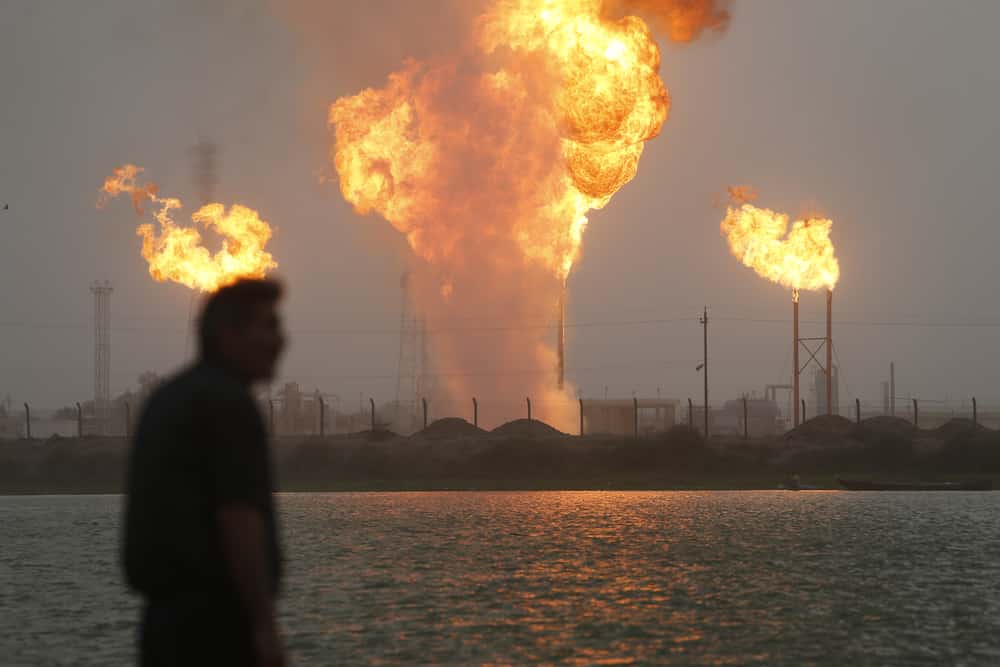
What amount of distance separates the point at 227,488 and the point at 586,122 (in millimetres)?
97208

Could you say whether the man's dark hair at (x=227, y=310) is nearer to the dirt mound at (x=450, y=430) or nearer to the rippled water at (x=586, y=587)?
the rippled water at (x=586, y=587)

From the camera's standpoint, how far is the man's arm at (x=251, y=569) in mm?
8484

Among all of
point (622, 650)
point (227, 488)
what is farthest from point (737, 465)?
point (227, 488)

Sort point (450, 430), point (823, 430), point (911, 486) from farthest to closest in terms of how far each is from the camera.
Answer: point (450, 430), point (823, 430), point (911, 486)

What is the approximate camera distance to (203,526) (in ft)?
28.6

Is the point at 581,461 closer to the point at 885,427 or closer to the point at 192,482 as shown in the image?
the point at 885,427

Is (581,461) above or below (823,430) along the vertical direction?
below

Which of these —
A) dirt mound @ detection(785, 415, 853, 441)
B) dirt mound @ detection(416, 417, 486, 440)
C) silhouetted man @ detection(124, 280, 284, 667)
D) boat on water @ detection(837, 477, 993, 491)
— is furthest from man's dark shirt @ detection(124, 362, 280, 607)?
dirt mound @ detection(785, 415, 853, 441)

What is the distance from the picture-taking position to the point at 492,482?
126750 mm

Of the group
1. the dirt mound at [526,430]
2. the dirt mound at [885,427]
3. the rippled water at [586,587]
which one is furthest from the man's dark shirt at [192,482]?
the dirt mound at [885,427]

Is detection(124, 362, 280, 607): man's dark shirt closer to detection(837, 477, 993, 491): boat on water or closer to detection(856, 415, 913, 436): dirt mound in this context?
detection(837, 477, 993, 491): boat on water

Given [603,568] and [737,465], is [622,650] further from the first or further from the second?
[737,465]

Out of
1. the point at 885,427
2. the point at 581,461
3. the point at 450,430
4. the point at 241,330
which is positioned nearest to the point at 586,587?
the point at 241,330

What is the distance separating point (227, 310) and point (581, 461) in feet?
393
